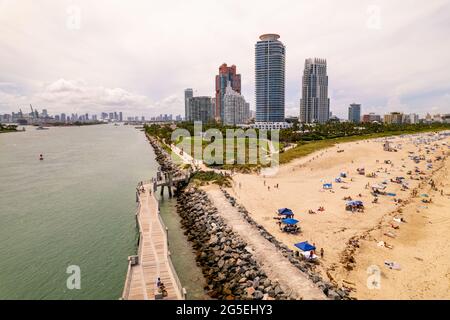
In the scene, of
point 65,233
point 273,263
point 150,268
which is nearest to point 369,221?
point 273,263

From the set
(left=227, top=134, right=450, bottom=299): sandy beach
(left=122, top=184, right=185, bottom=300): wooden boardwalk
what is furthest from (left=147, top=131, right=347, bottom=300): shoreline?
(left=122, top=184, right=185, bottom=300): wooden boardwalk

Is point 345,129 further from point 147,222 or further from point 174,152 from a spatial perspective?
point 147,222

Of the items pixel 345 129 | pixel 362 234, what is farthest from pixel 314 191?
pixel 345 129

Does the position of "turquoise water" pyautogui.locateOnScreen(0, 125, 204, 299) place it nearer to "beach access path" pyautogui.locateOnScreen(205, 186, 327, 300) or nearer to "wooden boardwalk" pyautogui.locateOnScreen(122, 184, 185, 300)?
"wooden boardwalk" pyautogui.locateOnScreen(122, 184, 185, 300)

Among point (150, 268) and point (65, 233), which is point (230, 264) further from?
point (65, 233)

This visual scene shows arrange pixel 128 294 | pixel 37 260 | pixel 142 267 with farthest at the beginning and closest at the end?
pixel 37 260
pixel 142 267
pixel 128 294

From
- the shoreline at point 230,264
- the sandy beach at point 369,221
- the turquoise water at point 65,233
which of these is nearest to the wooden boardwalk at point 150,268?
the turquoise water at point 65,233
